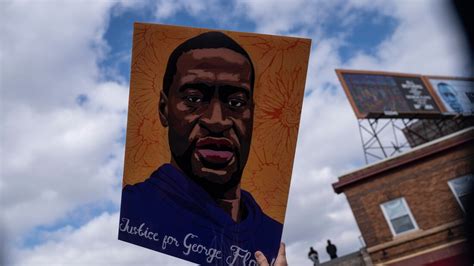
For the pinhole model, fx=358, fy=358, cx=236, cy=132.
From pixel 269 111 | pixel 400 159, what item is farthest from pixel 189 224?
pixel 400 159

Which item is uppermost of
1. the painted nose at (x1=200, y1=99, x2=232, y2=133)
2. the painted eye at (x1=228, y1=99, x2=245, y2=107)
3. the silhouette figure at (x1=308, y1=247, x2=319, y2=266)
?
the silhouette figure at (x1=308, y1=247, x2=319, y2=266)

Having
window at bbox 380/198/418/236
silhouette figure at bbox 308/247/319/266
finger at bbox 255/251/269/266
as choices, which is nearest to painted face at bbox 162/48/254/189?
finger at bbox 255/251/269/266

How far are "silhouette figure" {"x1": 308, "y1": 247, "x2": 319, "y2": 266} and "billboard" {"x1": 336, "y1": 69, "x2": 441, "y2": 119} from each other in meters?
6.58

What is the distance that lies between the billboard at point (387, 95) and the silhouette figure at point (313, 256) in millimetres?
6584

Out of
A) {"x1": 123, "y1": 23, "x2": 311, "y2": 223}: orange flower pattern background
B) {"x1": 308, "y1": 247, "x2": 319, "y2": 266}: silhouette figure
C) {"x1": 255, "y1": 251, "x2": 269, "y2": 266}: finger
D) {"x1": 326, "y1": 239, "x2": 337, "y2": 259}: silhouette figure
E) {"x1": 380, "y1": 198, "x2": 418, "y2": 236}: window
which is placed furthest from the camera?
{"x1": 326, "y1": 239, "x2": 337, "y2": 259}: silhouette figure

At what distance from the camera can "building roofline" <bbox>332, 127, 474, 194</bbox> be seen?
1454 centimetres

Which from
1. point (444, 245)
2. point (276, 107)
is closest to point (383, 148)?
point (444, 245)

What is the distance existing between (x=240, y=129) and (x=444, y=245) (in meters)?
13.7

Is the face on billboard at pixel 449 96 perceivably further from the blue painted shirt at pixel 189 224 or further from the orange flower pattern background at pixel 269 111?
the blue painted shirt at pixel 189 224

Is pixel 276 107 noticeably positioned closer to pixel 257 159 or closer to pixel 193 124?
pixel 257 159

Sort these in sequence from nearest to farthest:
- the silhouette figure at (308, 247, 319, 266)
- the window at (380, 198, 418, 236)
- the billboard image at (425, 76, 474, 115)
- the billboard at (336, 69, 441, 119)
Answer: the window at (380, 198, 418, 236) → the silhouette figure at (308, 247, 319, 266) → the billboard at (336, 69, 441, 119) → the billboard image at (425, 76, 474, 115)

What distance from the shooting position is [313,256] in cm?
1552

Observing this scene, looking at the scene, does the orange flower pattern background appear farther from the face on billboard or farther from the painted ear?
the face on billboard

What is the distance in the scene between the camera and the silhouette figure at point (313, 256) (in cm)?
1538
